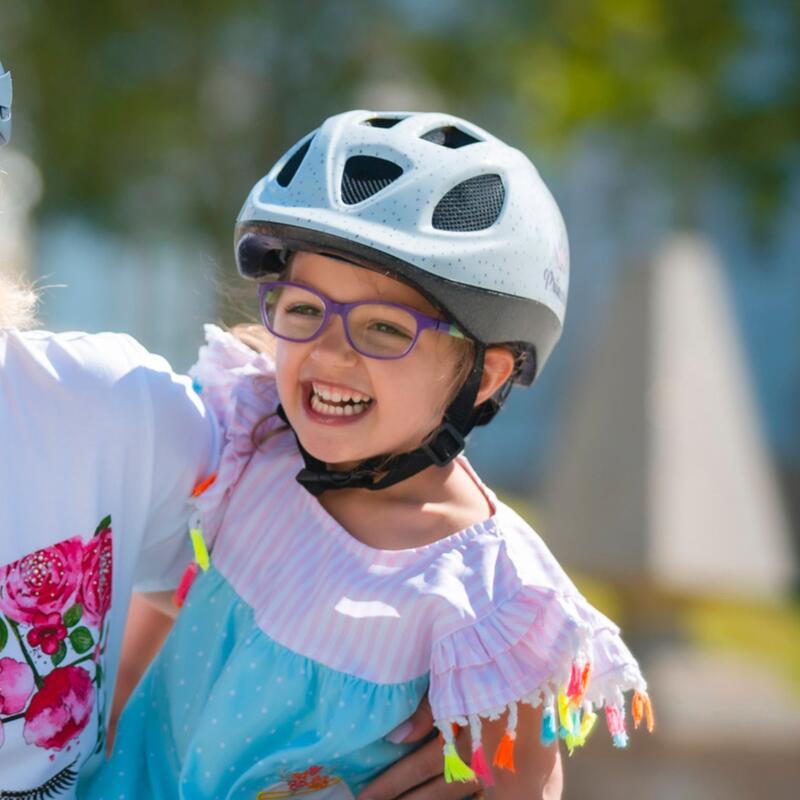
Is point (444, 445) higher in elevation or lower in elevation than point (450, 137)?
lower

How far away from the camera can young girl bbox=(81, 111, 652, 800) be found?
100 inches

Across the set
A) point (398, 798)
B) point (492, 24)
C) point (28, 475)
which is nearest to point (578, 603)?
point (398, 798)

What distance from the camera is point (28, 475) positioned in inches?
98.8

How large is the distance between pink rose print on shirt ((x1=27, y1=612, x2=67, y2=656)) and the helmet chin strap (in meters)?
0.51

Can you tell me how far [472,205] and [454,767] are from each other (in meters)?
1.00

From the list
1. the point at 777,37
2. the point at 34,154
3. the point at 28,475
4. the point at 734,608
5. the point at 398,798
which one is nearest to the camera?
the point at 28,475

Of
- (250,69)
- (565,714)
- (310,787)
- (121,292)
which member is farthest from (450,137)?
(121,292)

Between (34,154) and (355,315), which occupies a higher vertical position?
(355,315)

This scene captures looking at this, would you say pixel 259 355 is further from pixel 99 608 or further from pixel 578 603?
pixel 578 603

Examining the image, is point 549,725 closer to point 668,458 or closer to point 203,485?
point 203,485

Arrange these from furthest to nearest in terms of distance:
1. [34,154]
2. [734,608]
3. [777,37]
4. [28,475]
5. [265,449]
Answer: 1. [777,37]
2. [34,154]
3. [734,608]
4. [265,449]
5. [28,475]

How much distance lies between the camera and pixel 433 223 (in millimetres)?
2707

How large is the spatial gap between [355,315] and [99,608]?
0.68 metres

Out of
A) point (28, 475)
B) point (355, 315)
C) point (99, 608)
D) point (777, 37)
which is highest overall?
point (355, 315)
